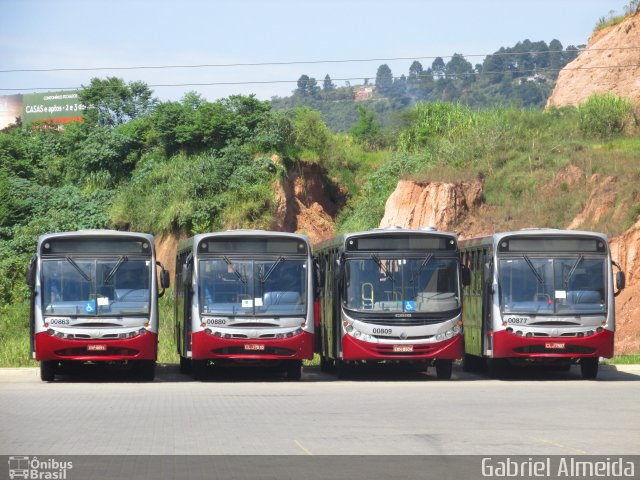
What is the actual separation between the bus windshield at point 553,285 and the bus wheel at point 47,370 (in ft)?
32.2

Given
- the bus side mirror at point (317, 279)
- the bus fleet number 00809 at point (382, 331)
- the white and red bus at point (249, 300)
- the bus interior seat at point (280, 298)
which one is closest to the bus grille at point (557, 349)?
the bus fleet number 00809 at point (382, 331)

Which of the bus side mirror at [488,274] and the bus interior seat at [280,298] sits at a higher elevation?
the bus side mirror at [488,274]

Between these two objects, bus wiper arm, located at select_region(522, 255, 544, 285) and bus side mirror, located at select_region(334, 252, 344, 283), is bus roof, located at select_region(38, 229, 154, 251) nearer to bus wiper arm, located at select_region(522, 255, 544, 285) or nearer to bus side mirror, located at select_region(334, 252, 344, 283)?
bus side mirror, located at select_region(334, 252, 344, 283)

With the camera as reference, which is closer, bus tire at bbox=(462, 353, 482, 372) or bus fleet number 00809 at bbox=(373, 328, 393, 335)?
bus fleet number 00809 at bbox=(373, 328, 393, 335)

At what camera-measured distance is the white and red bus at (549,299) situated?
82.4ft

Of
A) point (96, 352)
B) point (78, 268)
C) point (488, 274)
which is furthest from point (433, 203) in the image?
point (96, 352)

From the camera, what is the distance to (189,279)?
25312mm

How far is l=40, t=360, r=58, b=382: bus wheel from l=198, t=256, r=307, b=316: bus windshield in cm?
361

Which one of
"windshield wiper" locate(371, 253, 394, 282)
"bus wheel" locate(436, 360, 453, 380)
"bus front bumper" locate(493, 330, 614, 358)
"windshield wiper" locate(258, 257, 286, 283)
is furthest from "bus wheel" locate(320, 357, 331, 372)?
"bus front bumper" locate(493, 330, 614, 358)

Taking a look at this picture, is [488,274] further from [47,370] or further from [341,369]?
[47,370]

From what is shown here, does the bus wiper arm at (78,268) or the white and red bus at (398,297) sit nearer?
the white and red bus at (398,297)

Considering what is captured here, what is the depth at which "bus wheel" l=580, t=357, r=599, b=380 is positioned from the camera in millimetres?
25969

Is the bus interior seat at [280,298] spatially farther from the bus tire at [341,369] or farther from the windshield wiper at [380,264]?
the bus tire at [341,369]
